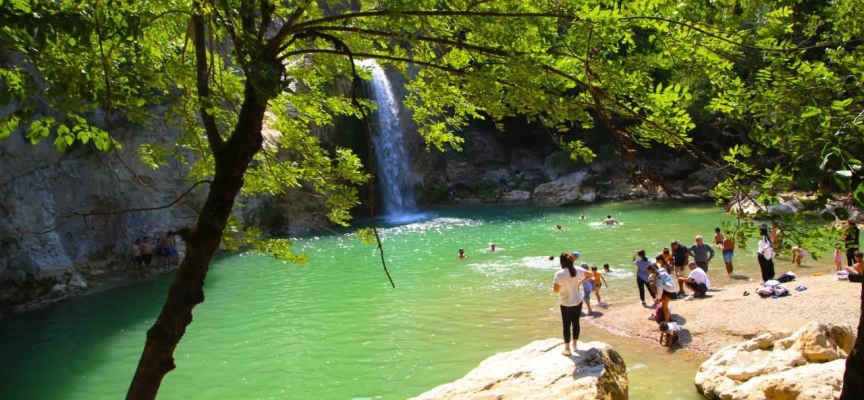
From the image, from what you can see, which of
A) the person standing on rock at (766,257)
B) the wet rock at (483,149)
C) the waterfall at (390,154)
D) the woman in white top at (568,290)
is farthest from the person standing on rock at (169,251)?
the wet rock at (483,149)

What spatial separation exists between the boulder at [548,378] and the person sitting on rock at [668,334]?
2596 mm

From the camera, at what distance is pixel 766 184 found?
3.16 meters

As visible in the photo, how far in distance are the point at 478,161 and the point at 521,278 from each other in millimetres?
26112

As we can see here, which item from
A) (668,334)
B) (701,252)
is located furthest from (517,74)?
(701,252)

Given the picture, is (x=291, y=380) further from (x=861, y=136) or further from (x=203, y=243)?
(x=861, y=136)

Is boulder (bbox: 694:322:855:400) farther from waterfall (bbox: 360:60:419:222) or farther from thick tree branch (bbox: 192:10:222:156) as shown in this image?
waterfall (bbox: 360:60:419:222)

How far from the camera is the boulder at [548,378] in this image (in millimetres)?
6980

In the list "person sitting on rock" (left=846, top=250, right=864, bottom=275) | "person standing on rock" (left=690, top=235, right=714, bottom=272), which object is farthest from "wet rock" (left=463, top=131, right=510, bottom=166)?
"person sitting on rock" (left=846, top=250, right=864, bottom=275)

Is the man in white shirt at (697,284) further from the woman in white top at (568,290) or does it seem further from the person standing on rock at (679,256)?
the woman in white top at (568,290)

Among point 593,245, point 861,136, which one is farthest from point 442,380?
point 593,245

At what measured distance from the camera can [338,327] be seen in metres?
12.6

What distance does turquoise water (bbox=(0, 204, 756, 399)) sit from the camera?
31.5 feet

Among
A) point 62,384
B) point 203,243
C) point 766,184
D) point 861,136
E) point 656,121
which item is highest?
point 656,121

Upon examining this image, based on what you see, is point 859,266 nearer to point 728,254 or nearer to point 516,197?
point 728,254
